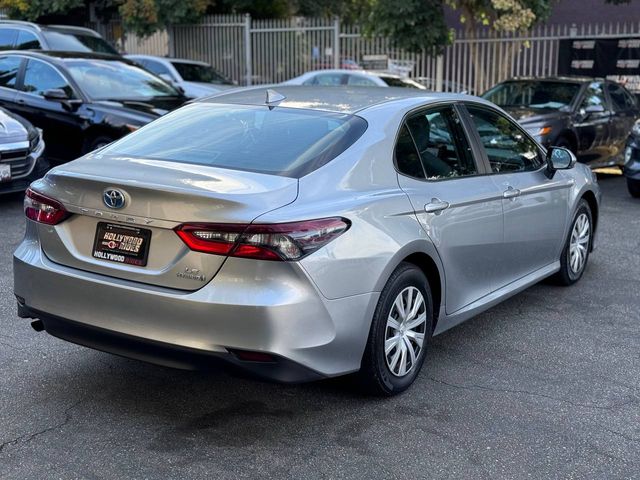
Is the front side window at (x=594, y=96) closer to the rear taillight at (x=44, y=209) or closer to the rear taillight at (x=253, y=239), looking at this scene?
the rear taillight at (x=253, y=239)

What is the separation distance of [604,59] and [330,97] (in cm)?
1356

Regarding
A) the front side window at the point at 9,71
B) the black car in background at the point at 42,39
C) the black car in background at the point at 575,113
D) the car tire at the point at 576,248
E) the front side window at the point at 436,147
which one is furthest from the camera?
the black car in background at the point at 42,39

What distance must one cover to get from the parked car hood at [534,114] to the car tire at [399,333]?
7.37 meters

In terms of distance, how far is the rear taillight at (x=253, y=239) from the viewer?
357 cm

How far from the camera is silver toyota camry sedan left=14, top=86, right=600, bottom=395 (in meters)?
3.60

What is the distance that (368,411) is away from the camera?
4199 mm

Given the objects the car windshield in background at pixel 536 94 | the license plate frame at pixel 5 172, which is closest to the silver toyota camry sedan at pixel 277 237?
the license plate frame at pixel 5 172

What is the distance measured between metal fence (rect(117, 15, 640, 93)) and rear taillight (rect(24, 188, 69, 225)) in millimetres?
14553

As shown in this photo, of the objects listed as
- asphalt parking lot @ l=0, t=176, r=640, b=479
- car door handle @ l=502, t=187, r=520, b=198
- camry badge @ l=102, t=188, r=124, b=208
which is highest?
camry badge @ l=102, t=188, r=124, b=208

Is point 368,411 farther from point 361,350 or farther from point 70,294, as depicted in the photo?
point 70,294

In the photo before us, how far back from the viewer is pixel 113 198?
3.83m

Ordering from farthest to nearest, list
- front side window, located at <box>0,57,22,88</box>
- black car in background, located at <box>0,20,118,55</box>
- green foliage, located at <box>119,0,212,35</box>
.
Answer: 1. green foliage, located at <box>119,0,212,35</box>
2. black car in background, located at <box>0,20,118,55</box>
3. front side window, located at <box>0,57,22,88</box>

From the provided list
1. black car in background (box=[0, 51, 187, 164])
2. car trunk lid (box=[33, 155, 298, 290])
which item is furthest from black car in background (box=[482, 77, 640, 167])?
car trunk lid (box=[33, 155, 298, 290])

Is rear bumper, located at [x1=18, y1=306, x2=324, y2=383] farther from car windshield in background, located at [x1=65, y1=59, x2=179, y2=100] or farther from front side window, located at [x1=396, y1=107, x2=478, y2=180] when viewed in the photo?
car windshield in background, located at [x1=65, y1=59, x2=179, y2=100]
